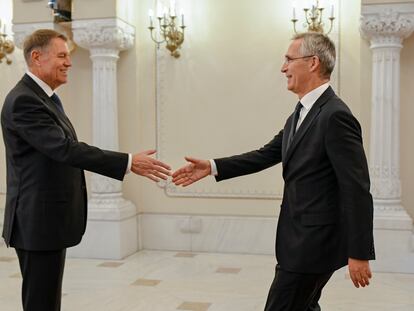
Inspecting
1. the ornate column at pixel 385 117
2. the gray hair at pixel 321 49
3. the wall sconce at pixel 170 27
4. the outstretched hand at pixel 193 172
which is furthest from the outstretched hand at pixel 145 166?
the wall sconce at pixel 170 27

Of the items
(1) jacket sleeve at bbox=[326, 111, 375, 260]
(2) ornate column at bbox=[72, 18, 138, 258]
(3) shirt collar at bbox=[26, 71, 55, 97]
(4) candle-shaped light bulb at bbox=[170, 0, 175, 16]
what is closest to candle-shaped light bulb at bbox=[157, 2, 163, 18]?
(4) candle-shaped light bulb at bbox=[170, 0, 175, 16]

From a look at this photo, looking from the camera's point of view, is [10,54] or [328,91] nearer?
[328,91]

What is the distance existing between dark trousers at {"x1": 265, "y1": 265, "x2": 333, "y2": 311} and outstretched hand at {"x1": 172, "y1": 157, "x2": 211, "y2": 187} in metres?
0.80

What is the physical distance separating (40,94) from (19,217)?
1.92ft

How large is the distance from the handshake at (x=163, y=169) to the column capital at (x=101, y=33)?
2850 mm

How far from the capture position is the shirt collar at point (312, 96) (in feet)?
8.05

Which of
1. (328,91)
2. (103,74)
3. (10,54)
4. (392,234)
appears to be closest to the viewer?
(328,91)

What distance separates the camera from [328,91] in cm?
245

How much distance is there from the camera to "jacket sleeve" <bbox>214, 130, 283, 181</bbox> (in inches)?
117

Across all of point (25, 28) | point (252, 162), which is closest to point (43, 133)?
point (252, 162)

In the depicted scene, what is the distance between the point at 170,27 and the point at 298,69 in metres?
3.58

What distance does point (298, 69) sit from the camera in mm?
2471

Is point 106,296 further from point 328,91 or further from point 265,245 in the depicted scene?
point 328,91

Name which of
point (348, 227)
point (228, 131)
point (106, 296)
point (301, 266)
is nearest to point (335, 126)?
point (348, 227)
